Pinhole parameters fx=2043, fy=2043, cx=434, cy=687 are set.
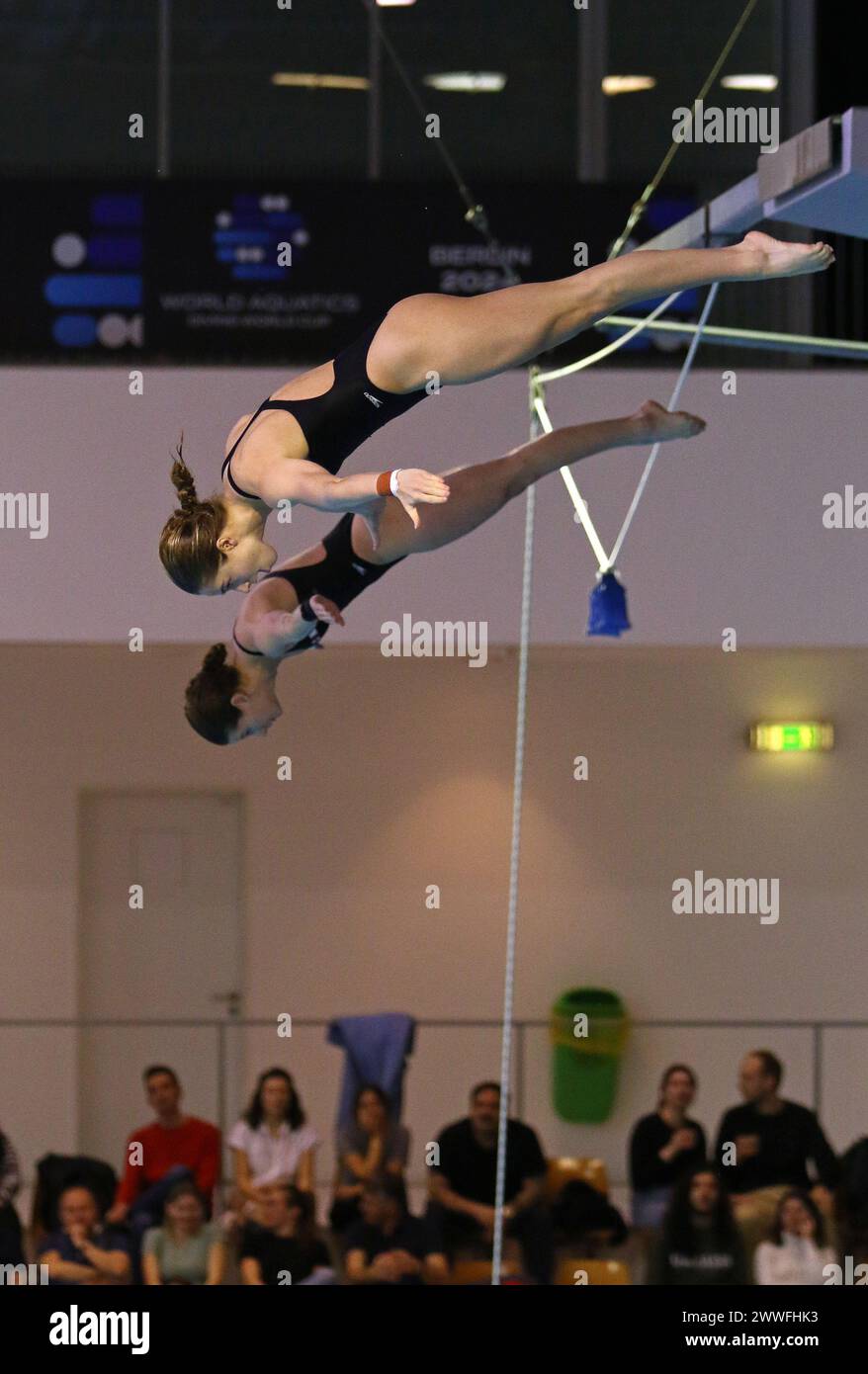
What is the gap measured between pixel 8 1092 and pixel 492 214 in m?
3.82

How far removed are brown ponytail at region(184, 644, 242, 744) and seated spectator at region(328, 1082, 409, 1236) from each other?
2.51m

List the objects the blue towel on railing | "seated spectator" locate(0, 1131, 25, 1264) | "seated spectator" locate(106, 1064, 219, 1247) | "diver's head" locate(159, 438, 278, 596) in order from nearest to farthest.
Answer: "diver's head" locate(159, 438, 278, 596) < "seated spectator" locate(0, 1131, 25, 1264) < "seated spectator" locate(106, 1064, 219, 1247) < the blue towel on railing

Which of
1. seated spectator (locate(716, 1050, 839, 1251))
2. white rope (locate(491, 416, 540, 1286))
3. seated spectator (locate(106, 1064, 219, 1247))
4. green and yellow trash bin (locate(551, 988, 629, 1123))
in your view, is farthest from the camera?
green and yellow trash bin (locate(551, 988, 629, 1123))

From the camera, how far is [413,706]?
8203 millimetres


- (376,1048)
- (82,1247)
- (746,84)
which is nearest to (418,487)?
(82,1247)

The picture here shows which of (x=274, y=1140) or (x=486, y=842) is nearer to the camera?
(x=274, y=1140)

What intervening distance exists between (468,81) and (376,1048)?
3.43 m

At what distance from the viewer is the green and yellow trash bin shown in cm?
805

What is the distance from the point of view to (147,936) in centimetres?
828

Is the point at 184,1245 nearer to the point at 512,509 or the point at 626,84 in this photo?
the point at 512,509

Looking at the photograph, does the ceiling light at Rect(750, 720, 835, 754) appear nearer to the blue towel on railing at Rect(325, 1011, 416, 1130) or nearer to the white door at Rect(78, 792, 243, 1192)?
the blue towel on railing at Rect(325, 1011, 416, 1130)

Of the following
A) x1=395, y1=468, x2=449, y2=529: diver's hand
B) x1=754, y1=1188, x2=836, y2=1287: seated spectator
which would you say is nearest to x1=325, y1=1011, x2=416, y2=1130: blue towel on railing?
x1=754, y1=1188, x2=836, y2=1287: seated spectator

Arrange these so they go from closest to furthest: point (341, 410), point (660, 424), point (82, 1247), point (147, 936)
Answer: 1. point (341, 410)
2. point (660, 424)
3. point (82, 1247)
4. point (147, 936)

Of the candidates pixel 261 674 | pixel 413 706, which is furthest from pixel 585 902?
pixel 261 674
